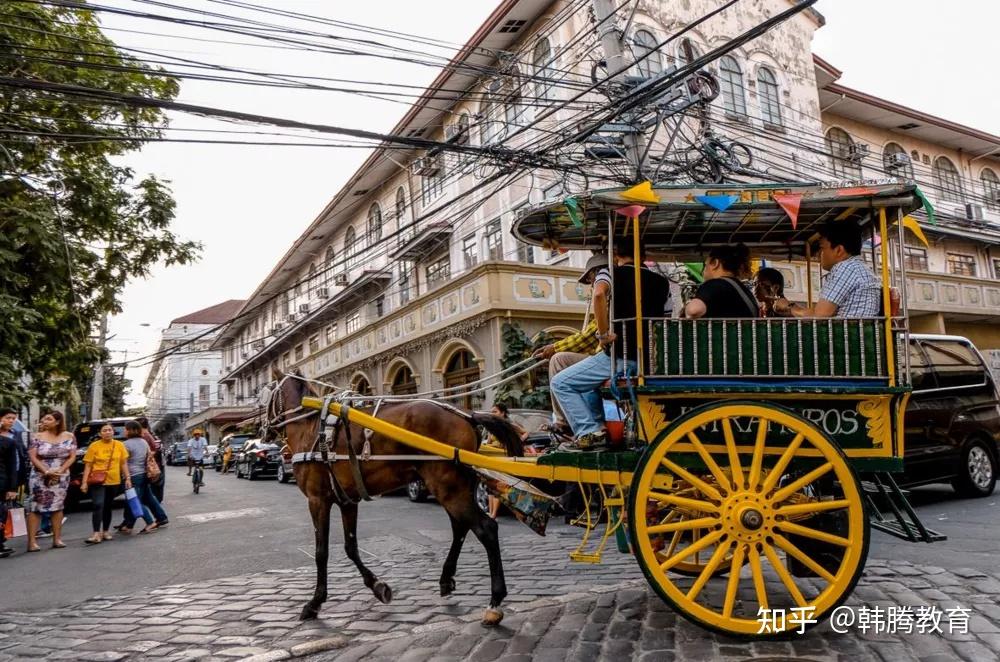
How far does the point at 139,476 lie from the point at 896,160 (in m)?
23.4

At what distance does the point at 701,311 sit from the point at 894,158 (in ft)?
74.1

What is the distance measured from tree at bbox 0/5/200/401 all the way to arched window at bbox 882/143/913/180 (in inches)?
828

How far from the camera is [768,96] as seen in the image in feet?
67.9

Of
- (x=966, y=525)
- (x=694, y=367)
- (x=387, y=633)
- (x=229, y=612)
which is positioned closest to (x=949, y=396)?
(x=966, y=525)

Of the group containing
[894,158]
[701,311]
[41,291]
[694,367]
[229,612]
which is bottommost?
[229,612]

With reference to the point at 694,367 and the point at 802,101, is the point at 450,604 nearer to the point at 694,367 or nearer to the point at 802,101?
the point at 694,367

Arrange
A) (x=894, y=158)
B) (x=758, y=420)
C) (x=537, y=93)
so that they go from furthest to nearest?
(x=894, y=158)
(x=537, y=93)
(x=758, y=420)

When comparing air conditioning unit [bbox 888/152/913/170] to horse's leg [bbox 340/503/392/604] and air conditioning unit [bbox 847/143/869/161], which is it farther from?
horse's leg [bbox 340/503/392/604]

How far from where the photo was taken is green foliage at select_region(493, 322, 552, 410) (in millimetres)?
15445

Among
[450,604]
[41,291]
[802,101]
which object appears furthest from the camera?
[802,101]

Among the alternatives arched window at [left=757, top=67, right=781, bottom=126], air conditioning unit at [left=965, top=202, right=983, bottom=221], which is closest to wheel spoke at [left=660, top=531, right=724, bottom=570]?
arched window at [left=757, top=67, right=781, bottom=126]

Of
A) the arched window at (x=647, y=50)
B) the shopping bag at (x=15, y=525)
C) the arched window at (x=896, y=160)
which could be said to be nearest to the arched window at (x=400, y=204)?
the arched window at (x=647, y=50)

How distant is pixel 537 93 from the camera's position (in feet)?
59.7

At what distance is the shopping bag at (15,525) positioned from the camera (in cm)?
982
